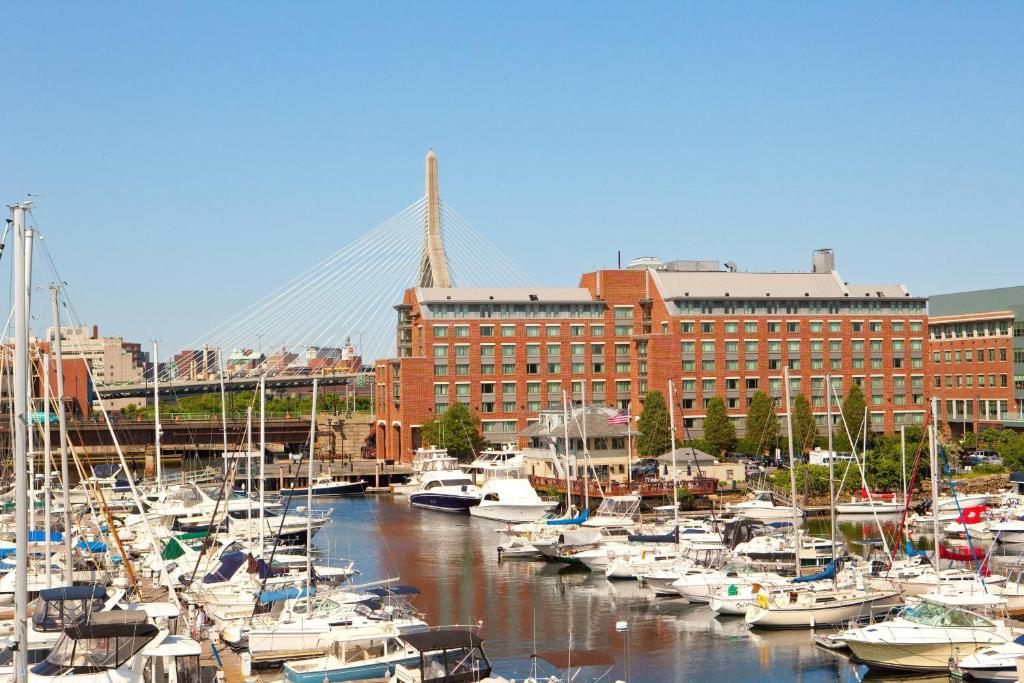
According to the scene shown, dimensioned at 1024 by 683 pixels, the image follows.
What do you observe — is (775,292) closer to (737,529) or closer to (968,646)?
(737,529)

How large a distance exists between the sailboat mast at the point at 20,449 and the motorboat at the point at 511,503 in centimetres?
5303

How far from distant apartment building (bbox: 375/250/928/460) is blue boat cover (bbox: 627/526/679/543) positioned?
4823 cm

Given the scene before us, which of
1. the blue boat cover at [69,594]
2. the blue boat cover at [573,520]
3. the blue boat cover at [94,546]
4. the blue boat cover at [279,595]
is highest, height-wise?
the blue boat cover at [69,594]

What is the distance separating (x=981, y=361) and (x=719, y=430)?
36.1 metres

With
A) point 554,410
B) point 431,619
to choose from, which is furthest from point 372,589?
point 554,410

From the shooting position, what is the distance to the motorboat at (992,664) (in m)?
34.2

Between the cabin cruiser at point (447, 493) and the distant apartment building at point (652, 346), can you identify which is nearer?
the cabin cruiser at point (447, 493)

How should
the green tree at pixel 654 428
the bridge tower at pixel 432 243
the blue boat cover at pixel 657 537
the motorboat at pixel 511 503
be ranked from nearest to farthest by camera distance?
the blue boat cover at pixel 657 537, the motorboat at pixel 511 503, the green tree at pixel 654 428, the bridge tower at pixel 432 243

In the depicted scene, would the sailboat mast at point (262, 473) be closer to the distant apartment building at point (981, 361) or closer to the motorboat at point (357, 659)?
the motorboat at point (357, 659)

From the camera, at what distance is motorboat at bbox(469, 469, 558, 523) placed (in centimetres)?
7988

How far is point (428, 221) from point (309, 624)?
87896 mm

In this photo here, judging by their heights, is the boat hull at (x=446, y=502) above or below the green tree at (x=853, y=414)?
below

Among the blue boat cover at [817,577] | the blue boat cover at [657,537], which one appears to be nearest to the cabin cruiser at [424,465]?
the blue boat cover at [657,537]

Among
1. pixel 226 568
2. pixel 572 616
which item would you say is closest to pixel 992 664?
pixel 572 616
